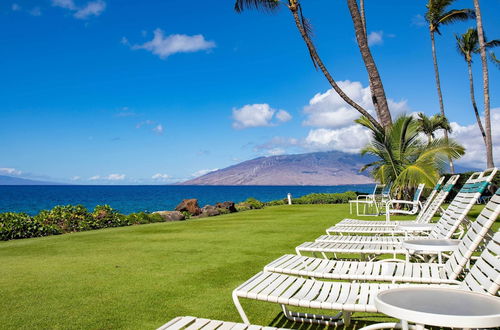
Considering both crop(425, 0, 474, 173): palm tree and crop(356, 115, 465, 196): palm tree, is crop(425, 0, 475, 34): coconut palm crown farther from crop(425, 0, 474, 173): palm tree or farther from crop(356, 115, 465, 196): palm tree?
crop(356, 115, 465, 196): palm tree

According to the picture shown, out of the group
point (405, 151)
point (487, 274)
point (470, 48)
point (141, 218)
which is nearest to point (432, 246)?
point (487, 274)

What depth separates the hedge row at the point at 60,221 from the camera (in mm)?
11001

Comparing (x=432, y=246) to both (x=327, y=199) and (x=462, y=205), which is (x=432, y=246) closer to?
(x=462, y=205)

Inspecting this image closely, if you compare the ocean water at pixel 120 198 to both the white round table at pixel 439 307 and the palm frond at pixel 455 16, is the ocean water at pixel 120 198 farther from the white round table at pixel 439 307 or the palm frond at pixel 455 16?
the white round table at pixel 439 307

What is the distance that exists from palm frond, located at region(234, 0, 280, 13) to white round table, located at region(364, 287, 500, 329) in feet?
45.3

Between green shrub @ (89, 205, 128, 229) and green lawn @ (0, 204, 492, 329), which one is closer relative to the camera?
green lawn @ (0, 204, 492, 329)

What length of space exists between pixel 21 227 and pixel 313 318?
10.1 m

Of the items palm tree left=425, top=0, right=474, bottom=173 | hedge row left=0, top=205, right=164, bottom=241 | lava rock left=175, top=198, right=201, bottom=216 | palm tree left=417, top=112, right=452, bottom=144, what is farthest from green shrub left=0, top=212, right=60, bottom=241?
palm tree left=417, top=112, right=452, bottom=144

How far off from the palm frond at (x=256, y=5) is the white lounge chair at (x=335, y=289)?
13.0 m

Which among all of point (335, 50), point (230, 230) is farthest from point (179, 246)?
point (335, 50)

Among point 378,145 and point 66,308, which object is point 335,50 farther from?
point 66,308

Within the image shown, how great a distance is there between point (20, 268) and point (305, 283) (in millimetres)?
5343

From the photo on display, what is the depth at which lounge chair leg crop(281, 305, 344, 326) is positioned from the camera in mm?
3697

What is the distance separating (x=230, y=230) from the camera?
10.8 m
